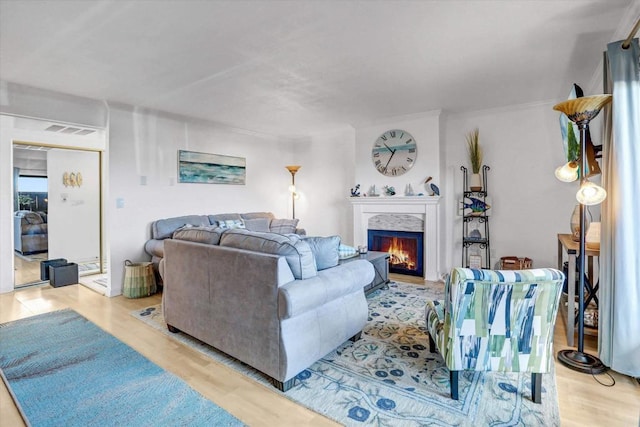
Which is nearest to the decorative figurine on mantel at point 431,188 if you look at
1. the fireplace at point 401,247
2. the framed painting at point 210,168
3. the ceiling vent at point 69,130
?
the fireplace at point 401,247

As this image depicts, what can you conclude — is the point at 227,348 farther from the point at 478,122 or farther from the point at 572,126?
the point at 478,122

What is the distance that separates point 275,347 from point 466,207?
3.85 m

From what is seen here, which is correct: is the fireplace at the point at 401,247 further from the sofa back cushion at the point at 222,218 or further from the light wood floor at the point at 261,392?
the sofa back cushion at the point at 222,218

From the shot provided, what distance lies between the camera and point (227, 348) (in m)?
2.42

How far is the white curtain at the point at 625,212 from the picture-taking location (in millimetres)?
2113

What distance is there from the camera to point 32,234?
6.26 m

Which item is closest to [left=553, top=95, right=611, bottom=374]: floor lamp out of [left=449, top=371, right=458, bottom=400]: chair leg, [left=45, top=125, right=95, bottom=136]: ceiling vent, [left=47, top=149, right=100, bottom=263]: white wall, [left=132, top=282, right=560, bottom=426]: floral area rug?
[left=132, top=282, right=560, bottom=426]: floral area rug

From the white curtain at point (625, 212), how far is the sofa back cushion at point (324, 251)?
1.90 meters

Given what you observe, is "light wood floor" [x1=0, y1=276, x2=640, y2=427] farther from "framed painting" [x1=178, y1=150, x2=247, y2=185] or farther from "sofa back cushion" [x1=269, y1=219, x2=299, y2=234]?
"sofa back cushion" [x1=269, y1=219, x2=299, y2=234]

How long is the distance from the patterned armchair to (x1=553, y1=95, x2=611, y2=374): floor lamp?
0.72 meters

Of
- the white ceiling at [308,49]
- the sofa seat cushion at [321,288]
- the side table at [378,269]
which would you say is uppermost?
the white ceiling at [308,49]

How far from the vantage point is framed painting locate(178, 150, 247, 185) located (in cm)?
499

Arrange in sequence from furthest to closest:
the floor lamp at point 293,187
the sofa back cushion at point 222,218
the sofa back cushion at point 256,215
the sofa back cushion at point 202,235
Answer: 1. the floor lamp at point 293,187
2. the sofa back cushion at point 256,215
3. the sofa back cushion at point 222,218
4. the sofa back cushion at point 202,235

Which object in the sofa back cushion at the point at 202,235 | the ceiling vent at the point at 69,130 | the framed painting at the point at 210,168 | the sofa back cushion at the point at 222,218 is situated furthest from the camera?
the sofa back cushion at the point at 222,218
